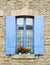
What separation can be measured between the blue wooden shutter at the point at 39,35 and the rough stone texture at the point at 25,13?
157 millimetres

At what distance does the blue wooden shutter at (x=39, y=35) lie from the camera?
12.7 m

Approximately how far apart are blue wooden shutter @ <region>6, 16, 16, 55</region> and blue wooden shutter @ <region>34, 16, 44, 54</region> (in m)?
0.95

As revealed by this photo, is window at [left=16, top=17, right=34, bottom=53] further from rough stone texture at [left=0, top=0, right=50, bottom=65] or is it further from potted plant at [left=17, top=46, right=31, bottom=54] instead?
rough stone texture at [left=0, top=0, right=50, bottom=65]

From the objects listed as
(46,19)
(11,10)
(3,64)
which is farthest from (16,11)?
(3,64)

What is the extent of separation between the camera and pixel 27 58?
12.7 m

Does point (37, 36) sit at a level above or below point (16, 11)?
below

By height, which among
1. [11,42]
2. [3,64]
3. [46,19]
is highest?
[46,19]

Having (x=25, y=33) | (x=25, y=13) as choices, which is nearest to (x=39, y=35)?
(x=25, y=33)

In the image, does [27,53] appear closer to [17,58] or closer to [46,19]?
[17,58]

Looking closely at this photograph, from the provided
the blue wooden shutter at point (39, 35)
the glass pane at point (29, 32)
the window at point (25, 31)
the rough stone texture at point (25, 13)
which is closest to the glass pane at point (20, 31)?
the window at point (25, 31)

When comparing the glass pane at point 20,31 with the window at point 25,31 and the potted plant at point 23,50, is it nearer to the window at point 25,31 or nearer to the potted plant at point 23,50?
the window at point 25,31

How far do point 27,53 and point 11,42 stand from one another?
0.85m

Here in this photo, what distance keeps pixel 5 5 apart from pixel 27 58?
8.35ft

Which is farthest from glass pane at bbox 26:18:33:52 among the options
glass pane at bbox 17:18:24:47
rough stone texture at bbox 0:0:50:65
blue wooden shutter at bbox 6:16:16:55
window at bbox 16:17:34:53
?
blue wooden shutter at bbox 6:16:16:55
